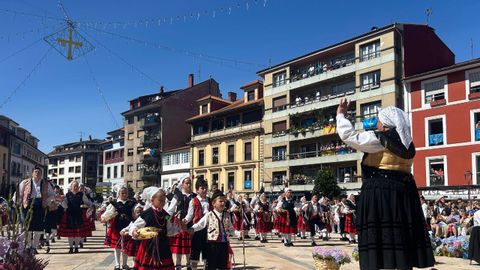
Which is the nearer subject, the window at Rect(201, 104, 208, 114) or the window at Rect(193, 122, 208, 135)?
the window at Rect(193, 122, 208, 135)

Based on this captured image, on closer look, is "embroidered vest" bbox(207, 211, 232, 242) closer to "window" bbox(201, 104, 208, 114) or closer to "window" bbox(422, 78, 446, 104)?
"window" bbox(422, 78, 446, 104)

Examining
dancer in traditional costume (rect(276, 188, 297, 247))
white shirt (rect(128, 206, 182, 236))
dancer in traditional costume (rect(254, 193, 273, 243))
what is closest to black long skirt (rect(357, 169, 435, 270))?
white shirt (rect(128, 206, 182, 236))

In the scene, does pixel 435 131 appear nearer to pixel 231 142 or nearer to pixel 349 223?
pixel 349 223

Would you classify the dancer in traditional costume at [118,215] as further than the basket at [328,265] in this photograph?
Yes

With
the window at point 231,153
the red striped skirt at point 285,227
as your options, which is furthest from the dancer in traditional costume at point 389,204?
the window at point 231,153

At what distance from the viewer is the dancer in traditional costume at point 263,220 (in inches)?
842

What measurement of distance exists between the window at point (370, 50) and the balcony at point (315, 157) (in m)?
7.26

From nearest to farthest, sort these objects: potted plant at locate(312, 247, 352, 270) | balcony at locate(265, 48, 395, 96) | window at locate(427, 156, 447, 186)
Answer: potted plant at locate(312, 247, 352, 270)
window at locate(427, 156, 447, 186)
balcony at locate(265, 48, 395, 96)

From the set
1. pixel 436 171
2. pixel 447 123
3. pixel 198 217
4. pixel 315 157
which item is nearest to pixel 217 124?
pixel 315 157

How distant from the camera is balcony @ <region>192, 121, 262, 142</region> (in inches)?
1982

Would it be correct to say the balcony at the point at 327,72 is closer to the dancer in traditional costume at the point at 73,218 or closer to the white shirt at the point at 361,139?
the dancer in traditional costume at the point at 73,218

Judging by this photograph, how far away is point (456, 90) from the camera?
32938mm

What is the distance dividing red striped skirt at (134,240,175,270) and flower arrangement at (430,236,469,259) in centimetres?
992

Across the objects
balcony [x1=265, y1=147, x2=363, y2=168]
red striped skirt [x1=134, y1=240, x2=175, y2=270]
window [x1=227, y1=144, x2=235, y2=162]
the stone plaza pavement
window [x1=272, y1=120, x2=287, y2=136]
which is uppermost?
window [x1=272, y1=120, x2=287, y2=136]
